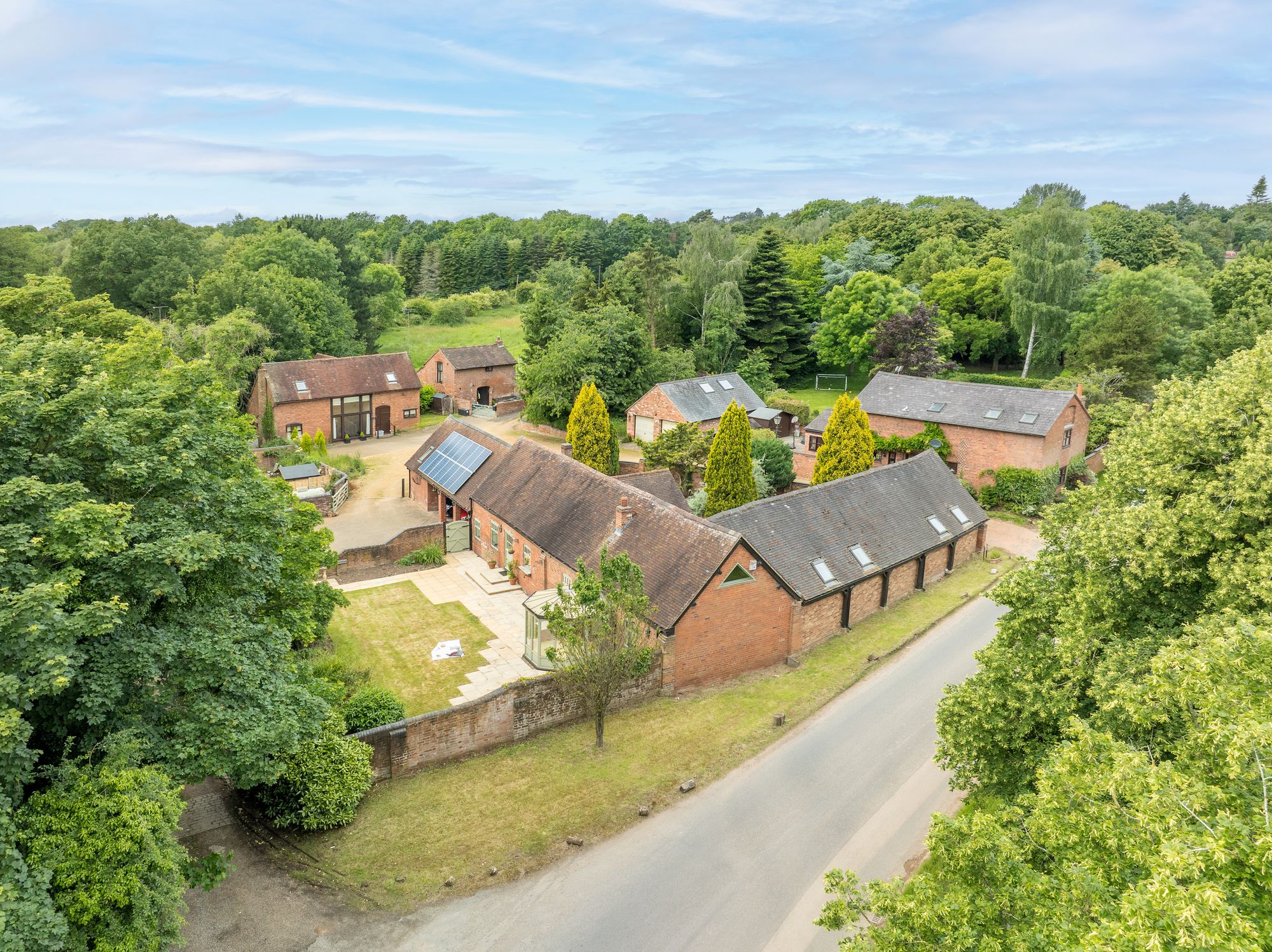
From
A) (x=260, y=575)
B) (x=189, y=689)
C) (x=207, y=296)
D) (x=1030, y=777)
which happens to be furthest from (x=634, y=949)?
(x=207, y=296)

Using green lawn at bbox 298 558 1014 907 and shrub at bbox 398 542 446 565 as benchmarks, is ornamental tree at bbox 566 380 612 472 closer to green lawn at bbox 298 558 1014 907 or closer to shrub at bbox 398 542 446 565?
shrub at bbox 398 542 446 565

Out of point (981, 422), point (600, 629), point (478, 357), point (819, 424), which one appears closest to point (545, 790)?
point (600, 629)

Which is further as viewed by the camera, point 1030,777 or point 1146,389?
point 1146,389

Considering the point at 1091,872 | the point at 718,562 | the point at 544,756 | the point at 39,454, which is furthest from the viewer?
the point at 718,562

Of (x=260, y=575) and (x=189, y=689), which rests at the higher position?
(x=260, y=575)

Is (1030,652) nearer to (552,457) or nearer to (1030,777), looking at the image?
(1030,777)

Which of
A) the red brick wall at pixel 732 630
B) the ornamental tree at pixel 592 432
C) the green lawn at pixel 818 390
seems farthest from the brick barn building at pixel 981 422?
the red brick wall at pixel 732 630
